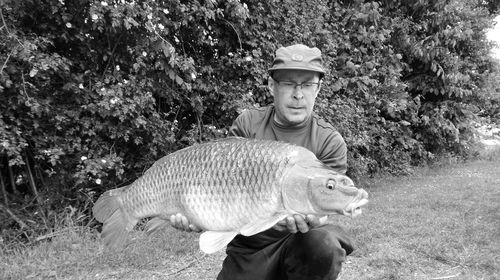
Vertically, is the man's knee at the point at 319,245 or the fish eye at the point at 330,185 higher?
the fish eye at the point at 330,185

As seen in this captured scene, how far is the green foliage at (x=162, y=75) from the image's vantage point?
3.15 meters

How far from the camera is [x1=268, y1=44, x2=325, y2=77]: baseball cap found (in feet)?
6.09

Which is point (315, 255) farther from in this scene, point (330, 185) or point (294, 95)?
point (294, 95)

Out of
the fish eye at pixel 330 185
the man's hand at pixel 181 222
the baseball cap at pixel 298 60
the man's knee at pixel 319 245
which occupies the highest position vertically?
the baseball cap at pixel 298 60

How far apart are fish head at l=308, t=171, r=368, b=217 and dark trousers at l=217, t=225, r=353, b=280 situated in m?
0.40

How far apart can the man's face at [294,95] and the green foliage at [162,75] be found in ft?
5.50

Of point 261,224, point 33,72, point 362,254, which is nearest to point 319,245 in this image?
point 261,224

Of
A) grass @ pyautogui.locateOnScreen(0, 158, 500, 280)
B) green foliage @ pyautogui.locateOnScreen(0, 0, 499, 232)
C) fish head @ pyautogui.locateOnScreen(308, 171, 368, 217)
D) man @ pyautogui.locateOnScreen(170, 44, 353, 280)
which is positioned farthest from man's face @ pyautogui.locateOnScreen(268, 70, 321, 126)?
green foliage @ pyautogui.locateOnScreen(0, 0, 499, 232)

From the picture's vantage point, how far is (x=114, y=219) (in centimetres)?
188

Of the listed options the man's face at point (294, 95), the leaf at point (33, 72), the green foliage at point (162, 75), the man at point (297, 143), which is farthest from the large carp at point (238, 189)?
the green foliage at point (162, 75)

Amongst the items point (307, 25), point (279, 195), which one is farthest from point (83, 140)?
point (307, 25)

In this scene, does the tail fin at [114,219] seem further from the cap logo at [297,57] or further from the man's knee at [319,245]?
the cap logo at [297,57]

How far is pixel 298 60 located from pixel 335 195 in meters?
0.69

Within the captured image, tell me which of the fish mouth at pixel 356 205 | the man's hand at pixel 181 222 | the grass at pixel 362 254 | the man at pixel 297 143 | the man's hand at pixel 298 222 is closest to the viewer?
the fish mouth at pixel 356 205
